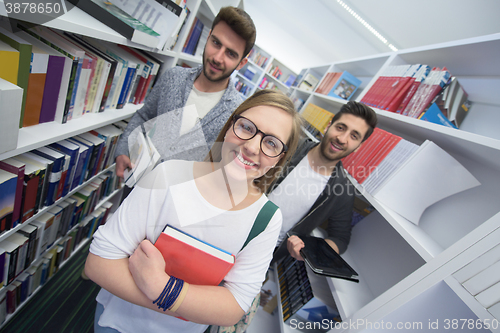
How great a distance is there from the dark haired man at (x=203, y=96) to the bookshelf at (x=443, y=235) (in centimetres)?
106

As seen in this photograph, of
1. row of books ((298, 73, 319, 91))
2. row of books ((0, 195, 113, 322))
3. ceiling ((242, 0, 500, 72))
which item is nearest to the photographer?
row of books ((0, 195, 113, 322))

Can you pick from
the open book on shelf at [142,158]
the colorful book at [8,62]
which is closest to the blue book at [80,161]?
the open book on shelf at [142,158]

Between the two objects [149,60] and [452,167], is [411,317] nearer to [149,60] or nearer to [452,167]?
[452,167]

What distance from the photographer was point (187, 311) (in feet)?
2.18

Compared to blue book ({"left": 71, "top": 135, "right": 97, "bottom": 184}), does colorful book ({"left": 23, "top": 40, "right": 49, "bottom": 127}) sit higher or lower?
higher

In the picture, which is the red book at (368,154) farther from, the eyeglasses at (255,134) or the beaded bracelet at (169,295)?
the beaded bracelet at (169,295)

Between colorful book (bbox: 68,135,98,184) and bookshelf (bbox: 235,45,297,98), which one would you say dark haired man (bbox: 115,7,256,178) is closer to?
colorful book (bbox: 68,135,98,184)

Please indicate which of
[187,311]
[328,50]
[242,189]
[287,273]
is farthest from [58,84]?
[328,50]

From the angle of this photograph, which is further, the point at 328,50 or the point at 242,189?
the point at 328,50

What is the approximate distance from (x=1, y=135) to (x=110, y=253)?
0.51 m

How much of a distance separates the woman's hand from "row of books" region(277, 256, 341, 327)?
3.15 ft

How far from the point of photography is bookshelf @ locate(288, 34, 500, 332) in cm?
75

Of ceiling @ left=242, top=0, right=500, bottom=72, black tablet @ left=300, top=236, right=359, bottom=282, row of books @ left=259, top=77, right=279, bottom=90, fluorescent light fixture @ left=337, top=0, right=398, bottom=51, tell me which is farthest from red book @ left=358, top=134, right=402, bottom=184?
row of books @ left=259, top=77, right=279, bottom=90

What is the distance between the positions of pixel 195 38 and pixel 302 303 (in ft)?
7.83
